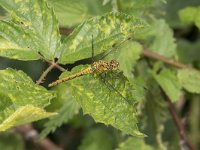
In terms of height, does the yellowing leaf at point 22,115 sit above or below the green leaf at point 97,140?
above

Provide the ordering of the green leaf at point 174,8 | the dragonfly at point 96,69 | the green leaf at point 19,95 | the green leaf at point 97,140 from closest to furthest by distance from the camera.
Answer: the green leaf at point 19,95, the dragonfly at point 96,69, the green leaf at point 97,140, the green leaf at point 174,8

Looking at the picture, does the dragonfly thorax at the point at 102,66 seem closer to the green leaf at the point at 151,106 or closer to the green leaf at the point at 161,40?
the green leaf at the point at 151,106

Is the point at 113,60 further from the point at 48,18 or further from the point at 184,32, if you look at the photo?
Result: the point at 184,32

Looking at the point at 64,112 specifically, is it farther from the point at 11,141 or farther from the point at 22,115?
the point at 22,115

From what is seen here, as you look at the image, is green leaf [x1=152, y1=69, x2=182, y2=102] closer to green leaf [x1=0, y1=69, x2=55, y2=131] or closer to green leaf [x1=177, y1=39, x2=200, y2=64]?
green leaf [x1=177, y1=39, x2=200, y2=64]

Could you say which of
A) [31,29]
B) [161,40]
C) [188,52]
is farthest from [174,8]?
[31,29]

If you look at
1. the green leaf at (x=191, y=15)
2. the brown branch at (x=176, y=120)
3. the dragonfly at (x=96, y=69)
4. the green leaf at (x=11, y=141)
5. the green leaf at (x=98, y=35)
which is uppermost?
the green leaf at (x=191, y=15)

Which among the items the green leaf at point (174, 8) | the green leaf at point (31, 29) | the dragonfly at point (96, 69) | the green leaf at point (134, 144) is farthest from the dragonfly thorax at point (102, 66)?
the green leaf at point (174, 8)

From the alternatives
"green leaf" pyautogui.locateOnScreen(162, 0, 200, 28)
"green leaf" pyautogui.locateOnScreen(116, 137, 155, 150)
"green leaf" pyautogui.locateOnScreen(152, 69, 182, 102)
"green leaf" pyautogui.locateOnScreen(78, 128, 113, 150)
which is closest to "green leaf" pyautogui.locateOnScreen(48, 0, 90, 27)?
"green leaf" pyautogui.locateOnScreen(152, 69, 182, 102)
